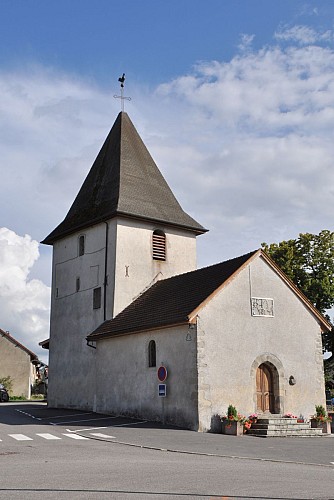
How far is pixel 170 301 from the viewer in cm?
2364

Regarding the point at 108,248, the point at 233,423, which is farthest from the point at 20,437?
the point at 108,248

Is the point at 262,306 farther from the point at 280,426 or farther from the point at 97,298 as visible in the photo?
the point at 97,298

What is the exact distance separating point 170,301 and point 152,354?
84.5 inches

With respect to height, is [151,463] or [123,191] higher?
[123,191]

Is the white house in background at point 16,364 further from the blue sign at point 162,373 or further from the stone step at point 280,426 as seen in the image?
the stone step at point 280,426

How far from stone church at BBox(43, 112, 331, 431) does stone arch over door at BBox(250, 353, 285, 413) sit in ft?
0.12

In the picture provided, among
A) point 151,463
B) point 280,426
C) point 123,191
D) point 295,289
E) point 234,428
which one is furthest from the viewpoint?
point 123,191

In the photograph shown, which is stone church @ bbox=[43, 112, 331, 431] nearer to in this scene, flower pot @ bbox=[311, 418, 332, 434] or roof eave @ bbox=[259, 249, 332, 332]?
roof eave @ bbox=[259, 249, 332, 332]

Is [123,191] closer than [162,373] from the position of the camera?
No

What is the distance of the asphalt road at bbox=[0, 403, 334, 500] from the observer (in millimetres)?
8875

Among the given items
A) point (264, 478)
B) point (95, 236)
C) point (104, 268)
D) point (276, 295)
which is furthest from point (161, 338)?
point (264, 478)

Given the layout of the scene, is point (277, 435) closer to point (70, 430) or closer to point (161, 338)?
point (161, 338)

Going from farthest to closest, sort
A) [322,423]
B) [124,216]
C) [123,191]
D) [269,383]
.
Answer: [123,191], [124,216], [269,383], [322,423]

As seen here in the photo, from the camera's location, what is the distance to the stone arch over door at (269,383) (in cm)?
2227
